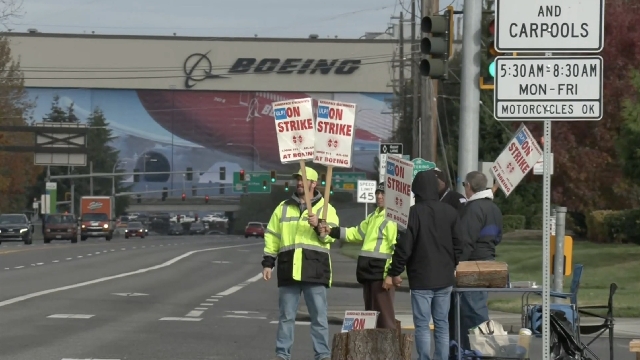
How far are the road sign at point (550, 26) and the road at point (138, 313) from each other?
6009 mm

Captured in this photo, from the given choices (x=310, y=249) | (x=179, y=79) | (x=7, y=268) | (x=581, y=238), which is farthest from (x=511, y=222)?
(x=179, y=79)

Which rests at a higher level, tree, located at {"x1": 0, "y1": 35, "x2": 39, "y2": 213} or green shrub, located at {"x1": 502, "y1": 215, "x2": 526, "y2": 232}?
tree, located at {"x1": 0, "y1": 35, "x2": 39, "y2": 213}

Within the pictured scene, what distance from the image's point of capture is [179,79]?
11894 cm

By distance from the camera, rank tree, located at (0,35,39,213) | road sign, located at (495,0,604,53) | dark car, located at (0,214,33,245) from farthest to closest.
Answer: tree, located at (0,35,39,213) < dark car, located at (0,214,33,245) < road sign, located at (495,0,604,53)

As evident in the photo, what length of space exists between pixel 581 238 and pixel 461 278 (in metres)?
40.5

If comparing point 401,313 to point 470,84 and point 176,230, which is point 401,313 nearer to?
point 470,84

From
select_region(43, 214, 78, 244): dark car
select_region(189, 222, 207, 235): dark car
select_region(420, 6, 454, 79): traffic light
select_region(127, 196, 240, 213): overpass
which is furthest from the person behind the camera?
select_region(127, 196, 240, 213): overpass

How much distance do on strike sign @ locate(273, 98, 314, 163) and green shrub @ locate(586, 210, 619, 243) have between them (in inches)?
1222

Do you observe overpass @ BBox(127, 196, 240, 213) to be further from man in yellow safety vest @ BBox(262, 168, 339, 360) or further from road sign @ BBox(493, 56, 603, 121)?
road sign @ BBox(493, 56, 603, 121)

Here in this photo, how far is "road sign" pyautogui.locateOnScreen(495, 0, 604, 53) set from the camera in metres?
8.02

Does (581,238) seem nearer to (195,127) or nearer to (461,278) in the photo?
(461,278)

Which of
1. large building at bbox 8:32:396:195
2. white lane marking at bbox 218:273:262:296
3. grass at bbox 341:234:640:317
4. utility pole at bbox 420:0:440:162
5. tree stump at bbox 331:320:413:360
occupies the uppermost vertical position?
large building at bbox 8:32:396:195

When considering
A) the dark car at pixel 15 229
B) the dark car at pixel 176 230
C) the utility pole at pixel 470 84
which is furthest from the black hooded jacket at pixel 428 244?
the dark car at pixel 176 230

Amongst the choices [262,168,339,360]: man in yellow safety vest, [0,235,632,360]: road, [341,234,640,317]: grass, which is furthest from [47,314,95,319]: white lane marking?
[262,168,339,360]: man in yellow safety vest
